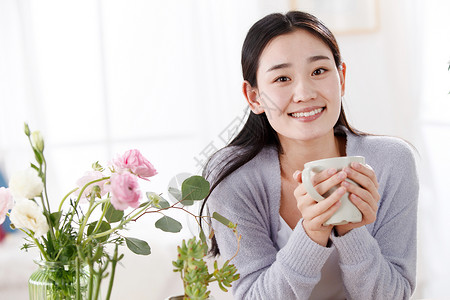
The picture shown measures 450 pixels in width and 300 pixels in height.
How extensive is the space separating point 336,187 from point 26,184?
20.3 inches

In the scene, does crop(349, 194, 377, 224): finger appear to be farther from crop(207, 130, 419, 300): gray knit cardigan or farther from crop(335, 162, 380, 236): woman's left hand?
crop(207, 130, 419, 300): gray knit cardigan

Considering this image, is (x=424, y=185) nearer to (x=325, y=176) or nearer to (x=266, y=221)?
(x=266, y=221)

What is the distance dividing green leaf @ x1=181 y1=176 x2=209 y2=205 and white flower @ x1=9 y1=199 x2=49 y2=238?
0.79 ft

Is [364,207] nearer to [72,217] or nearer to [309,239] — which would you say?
[309,239]

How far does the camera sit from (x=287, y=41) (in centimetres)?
138

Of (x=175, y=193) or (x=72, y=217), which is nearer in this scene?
(x=72, y=217)

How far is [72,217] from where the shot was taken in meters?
0.86

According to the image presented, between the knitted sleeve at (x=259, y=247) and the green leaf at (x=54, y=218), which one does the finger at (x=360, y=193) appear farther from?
the green leaf at (x=54, y=218)

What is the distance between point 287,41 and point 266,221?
44 centimetres

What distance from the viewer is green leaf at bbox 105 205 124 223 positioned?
3.01ft

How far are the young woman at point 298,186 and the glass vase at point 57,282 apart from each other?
0.46 meters

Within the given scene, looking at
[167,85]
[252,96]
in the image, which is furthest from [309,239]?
[167,85]

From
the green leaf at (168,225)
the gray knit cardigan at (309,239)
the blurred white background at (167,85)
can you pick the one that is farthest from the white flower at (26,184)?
the blurred white background at (167,85)

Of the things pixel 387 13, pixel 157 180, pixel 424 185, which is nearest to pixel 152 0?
pixel 157 180
